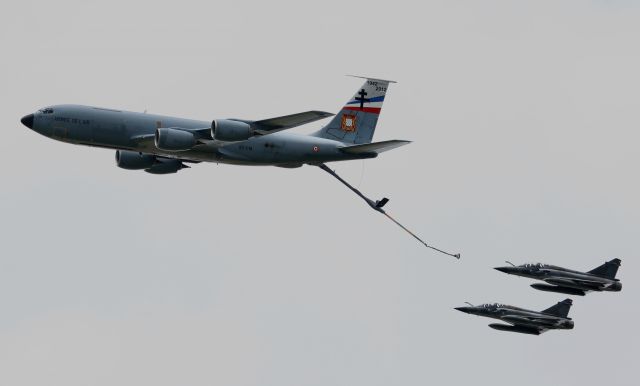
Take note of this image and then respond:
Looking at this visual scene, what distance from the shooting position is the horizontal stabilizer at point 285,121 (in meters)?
67.3

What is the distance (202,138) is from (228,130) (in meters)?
2.42

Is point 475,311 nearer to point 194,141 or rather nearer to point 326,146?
point 326,146

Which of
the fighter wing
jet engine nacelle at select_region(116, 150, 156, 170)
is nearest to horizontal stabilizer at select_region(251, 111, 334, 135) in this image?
jet engine nacelle at select_region(116, 150, 156, 170)

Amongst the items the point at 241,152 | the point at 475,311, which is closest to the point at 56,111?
the point at 241,152

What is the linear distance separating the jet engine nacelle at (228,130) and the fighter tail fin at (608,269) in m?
42.9

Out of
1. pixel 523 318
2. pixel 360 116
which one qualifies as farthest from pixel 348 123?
pixel 523 318

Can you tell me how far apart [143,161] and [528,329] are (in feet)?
126

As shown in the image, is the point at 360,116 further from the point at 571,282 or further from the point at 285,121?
the point at 571,282

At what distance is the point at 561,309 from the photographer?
10206 centimetres

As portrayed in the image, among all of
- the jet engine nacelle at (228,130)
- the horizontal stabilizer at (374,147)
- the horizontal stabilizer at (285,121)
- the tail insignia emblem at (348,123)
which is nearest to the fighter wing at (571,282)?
the tail insignia emblem at (348,123)

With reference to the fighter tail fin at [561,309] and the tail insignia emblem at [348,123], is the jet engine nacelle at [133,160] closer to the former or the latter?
the tail insignia emblem at [348,123]

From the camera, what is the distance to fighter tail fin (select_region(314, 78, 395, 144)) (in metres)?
77.4

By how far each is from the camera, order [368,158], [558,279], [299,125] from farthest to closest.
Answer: [558,279], [368,158], [299,125]

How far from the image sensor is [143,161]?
75.2 m
